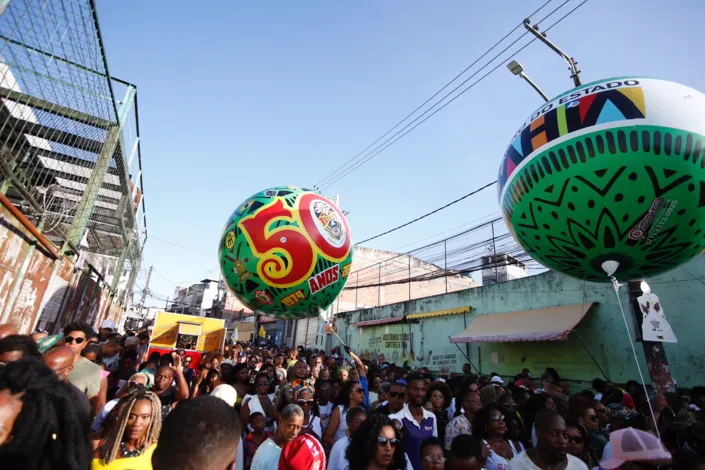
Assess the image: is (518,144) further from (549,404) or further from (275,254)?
(549,404)

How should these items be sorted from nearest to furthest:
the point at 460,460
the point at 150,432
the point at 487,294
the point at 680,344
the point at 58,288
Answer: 1. the point at 150,432
2. the point at 460,460
3. the point at 58,288
4. the point at 680,344
5. the point at 487,294

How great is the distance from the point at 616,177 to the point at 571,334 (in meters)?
8.31

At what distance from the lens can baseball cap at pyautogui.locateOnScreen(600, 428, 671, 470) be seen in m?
2.22

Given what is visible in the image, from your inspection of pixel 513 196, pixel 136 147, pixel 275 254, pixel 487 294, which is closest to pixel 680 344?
pixel 487 294

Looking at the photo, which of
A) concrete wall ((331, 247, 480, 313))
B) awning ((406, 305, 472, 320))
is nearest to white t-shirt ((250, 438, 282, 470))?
awning ((406, 305, 472, 320))

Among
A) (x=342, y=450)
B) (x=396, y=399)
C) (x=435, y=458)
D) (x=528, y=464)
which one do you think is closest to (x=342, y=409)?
(x=396, y=399)

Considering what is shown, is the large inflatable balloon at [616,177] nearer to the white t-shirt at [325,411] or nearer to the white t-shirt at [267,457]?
the white t-shirt at [267,457]

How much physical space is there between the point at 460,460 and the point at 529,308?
9540 millimetres

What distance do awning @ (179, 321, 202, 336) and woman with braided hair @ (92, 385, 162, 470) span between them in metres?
9.79

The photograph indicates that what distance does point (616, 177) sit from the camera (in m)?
3.00

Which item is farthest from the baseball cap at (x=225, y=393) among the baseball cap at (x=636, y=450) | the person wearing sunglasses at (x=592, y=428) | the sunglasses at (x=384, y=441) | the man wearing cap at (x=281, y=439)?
the person wearing sunglasses at (x=592, y=428)

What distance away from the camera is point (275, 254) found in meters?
4.36

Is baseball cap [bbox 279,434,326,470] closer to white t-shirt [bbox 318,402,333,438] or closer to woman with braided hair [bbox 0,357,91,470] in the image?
woman with braided hair [bbox 0,357,91,470]

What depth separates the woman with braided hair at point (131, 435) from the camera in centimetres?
219
